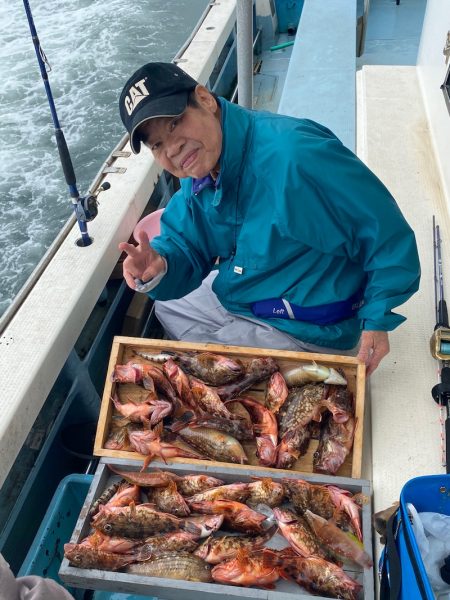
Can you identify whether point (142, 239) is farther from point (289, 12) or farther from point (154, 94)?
point (289, 12)

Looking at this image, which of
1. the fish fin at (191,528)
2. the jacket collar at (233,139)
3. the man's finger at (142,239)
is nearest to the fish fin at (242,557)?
the fish fin at (191,528)

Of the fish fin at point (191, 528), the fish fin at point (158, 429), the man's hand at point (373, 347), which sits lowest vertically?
the fish fin at point (191, 528)

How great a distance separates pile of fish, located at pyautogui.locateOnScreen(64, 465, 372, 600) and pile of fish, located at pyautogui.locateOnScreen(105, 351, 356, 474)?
0.15m

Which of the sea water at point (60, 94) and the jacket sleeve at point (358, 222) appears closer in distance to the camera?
the jacket sleeve at point (358, 222)

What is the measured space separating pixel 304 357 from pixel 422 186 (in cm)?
178

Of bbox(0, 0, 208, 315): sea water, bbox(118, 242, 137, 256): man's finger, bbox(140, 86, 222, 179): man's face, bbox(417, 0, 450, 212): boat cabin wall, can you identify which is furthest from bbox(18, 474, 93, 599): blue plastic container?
bbox(0, 0, 208, 315): sea water

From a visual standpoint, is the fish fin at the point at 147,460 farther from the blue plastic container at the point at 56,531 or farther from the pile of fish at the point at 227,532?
the blue plastic container at the point at 56,531

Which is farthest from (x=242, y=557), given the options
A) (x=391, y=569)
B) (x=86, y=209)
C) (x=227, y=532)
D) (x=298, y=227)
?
(x=86, y=209)

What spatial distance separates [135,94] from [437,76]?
9.27 feet

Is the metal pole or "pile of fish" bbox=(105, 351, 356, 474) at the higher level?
the metal pole

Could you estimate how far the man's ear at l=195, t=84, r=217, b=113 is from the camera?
2.06 meters

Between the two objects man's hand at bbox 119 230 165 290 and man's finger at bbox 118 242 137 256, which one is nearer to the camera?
man's finger at bbox 118 242 137 256

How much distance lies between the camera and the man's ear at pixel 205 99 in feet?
6.75

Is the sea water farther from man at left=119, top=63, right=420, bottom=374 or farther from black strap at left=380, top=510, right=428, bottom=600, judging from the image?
black strap at left=380, top=510, right=428, bottom=600
